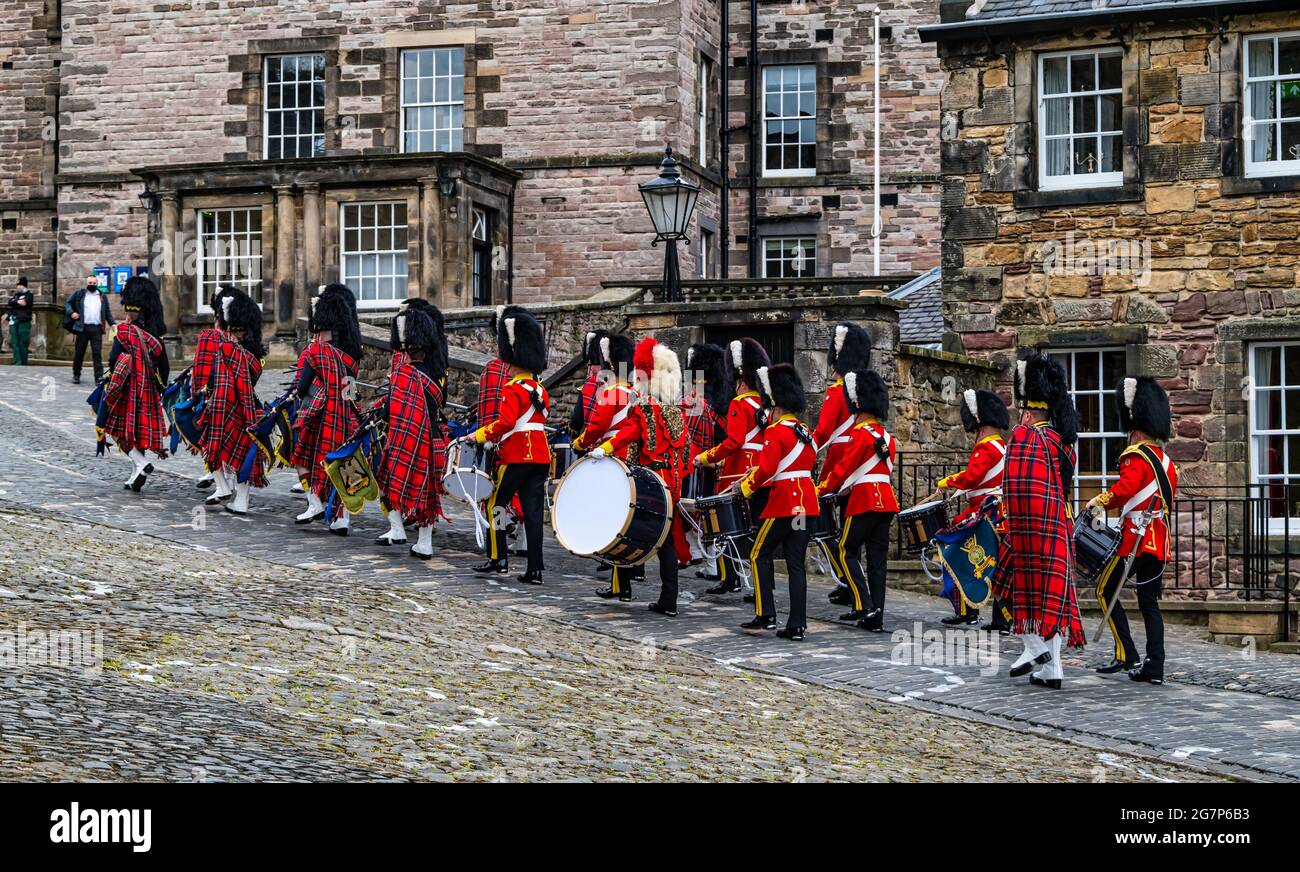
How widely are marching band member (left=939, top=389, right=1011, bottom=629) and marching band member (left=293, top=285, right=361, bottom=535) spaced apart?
5.29m

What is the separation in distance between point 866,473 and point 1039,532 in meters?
2.35

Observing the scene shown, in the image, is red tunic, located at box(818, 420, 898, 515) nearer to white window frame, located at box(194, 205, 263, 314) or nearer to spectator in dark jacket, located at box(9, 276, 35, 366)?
white window frame, located at box(194, 205, 263, 314)

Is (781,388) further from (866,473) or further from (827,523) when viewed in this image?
(827,523)

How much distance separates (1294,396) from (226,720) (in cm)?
1381

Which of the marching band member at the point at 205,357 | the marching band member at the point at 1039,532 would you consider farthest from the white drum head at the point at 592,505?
the marching band member at the point at 205,357

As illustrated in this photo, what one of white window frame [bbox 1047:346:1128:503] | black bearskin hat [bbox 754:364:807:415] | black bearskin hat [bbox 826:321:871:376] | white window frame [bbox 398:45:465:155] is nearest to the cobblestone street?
Result: black bearskin hat [bbox 754:364:807:415]

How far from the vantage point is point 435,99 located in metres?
35.7

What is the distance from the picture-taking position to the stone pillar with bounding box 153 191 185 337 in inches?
1346

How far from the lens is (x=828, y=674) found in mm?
12523

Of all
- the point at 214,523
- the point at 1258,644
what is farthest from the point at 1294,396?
the point at 214,523

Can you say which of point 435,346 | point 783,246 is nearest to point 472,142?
point 783,246

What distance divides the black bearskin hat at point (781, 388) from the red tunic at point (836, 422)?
79 centimetres

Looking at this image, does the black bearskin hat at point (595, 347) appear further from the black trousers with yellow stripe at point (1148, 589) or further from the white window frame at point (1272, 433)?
the white window frame at point (1272, 433)

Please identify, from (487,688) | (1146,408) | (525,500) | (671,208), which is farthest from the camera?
(671,208)
